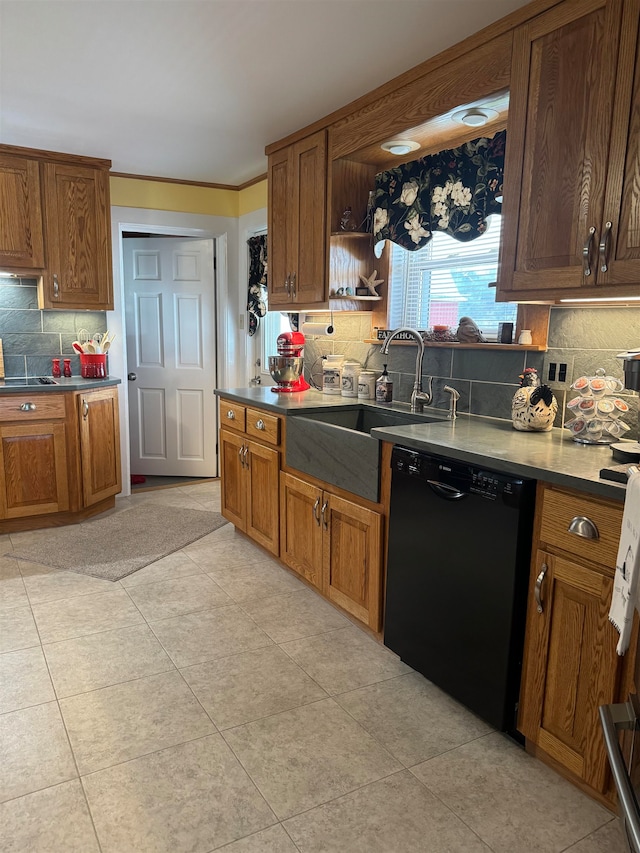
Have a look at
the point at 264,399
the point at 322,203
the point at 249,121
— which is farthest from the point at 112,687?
the point at 249,121

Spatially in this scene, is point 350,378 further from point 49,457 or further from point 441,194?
point 49,457

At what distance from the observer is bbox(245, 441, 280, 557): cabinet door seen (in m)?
3.18

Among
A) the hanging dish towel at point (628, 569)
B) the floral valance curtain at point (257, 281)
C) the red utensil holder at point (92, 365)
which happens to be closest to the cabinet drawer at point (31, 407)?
the red utensil holder at point (92, 365)

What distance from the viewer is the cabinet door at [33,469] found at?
3.70m

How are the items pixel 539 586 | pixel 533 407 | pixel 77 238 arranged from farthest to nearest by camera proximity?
pixel 77 238, pixel 533 407, pixel 539 586

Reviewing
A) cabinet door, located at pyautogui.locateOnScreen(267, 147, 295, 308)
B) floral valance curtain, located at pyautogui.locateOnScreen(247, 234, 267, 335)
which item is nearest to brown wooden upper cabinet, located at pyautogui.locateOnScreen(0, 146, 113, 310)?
floral valance curtain, located at pyautogui.locateOnScreen(247, 234, 267, 335)

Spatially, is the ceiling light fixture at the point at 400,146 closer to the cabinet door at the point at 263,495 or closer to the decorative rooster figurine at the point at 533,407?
the decorative rooster figurine at the point at 533,407

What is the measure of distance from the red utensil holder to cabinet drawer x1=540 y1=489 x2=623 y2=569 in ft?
11.2

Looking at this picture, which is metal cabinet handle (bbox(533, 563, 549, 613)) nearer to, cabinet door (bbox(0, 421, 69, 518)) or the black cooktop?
cabinet door (bbox(0, 421, 69, 518))

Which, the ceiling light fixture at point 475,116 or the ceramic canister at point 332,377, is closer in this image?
the ceiling light fixture at point 475,116

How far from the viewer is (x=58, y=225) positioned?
4.00m

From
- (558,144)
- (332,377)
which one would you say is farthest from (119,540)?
(558,144)

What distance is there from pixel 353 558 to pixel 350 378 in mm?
1185

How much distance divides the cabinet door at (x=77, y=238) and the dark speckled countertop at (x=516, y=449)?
2.79m
